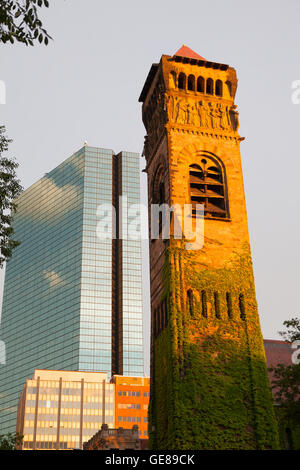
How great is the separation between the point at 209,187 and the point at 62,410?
126 m

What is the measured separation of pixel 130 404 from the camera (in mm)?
169625

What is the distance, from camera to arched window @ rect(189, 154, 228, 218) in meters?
48.1

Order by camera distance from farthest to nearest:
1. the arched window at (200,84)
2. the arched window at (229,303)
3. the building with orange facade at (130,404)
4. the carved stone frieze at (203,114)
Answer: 1. the building with orange facade at (130,404)
2. the arched window at (200,84)
3. the carved stone frieze at (203,114)
4. the arched window at (229,303)

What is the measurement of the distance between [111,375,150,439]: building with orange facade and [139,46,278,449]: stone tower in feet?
413

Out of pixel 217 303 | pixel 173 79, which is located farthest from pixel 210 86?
pixel 217 303

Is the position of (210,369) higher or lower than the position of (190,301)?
lower

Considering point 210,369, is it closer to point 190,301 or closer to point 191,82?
point 190,301

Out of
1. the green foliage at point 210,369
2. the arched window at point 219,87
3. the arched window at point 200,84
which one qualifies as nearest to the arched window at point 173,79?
the arched window at point 200,84

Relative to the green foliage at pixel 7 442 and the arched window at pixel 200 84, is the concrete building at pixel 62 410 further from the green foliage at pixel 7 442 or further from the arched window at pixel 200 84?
the green foliage at pixel 7 442

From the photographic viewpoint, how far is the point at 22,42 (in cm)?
1839

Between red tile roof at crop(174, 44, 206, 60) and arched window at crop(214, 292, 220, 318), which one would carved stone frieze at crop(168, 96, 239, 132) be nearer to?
red tile roof at crop(174, 44, 206, 60)

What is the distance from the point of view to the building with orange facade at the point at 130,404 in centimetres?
16638

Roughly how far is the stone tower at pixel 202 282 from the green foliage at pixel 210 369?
0.24 feet

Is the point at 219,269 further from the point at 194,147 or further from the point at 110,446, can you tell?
the point at 110,446
